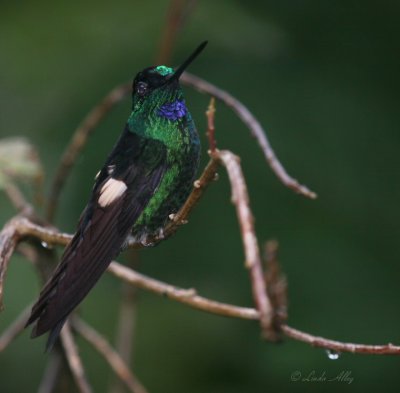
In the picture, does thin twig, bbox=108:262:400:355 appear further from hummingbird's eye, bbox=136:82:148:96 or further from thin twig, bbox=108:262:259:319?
hummingbird's eye, bbox=136:82:148:96

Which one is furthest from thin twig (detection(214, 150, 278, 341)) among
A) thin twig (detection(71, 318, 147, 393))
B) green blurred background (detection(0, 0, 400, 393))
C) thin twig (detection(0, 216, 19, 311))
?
green blurred background (detection(0, 0, 400, 393))

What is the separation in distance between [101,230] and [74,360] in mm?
966

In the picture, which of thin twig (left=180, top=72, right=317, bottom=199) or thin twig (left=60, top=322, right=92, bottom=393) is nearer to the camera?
thin twig (left=180, top=72, right=317, bottom=199)

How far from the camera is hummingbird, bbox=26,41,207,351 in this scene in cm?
145

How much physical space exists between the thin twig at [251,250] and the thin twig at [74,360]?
4.06ft

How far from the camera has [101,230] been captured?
158 centimetres

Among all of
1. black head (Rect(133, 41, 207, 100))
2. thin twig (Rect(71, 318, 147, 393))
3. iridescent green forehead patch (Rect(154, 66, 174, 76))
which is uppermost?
iridescent green forehead patch (Rect(154, 66, 174, 76))

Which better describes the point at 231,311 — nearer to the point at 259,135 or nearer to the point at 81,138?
the point at 259,135

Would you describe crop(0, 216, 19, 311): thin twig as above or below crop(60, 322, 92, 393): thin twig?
above

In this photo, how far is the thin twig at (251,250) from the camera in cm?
105

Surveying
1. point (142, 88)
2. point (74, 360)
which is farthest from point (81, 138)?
point (74, 360)

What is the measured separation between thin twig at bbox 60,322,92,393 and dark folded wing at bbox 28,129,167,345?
80 cm

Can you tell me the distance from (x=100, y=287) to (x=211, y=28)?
61.6 inches

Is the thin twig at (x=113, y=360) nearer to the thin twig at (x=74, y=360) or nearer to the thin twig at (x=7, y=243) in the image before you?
the thin twig at (x=74, y=360)
